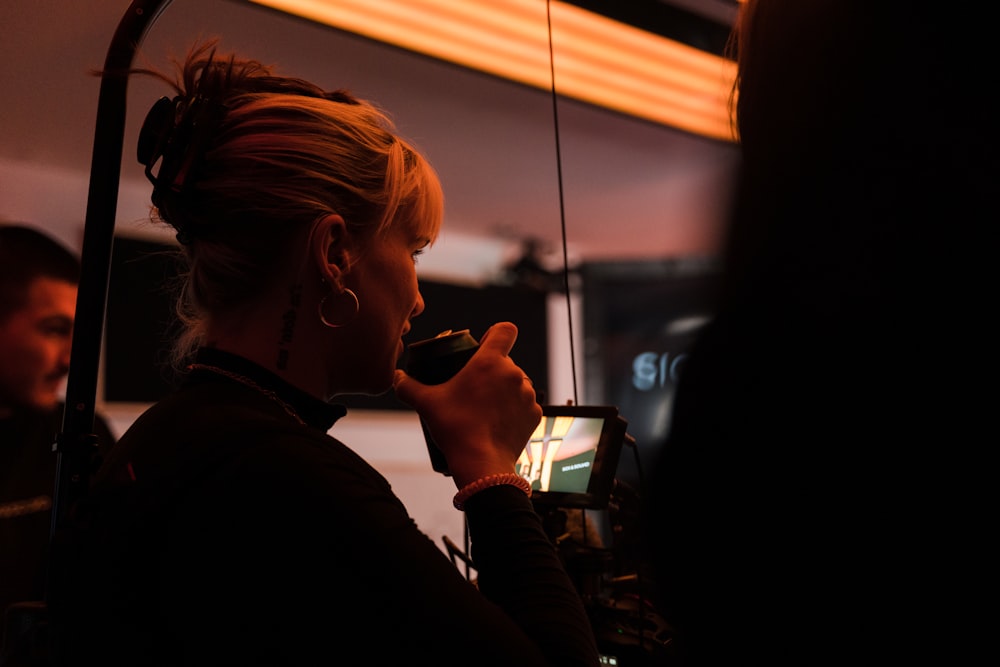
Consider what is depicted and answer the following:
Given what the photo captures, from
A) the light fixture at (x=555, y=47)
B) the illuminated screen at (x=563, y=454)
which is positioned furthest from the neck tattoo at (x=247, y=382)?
the light fixture at (x=555, y=47)

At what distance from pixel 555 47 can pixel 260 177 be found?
1612 mm

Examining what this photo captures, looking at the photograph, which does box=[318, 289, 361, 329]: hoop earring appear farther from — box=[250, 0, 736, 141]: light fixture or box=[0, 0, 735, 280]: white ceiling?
box=[250, 0, 736, 141]: light fixture

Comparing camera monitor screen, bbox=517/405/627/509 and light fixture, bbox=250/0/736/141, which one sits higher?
A: light fixture, bbox=250/0/736/141

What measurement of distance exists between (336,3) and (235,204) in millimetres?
1263

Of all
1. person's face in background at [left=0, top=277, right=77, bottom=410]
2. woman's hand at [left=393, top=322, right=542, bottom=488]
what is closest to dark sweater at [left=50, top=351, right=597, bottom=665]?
woman's hand at [left=393, top=322, right=542, bottom=488]

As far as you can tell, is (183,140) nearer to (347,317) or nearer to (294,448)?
(347,317)

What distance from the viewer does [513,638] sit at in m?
0.53

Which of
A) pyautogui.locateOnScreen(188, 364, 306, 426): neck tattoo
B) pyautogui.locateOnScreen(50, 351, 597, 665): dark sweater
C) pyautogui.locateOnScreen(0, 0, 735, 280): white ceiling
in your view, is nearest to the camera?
pyautogui.locateOnScreen(50, 351, 597, 665): dark sweater

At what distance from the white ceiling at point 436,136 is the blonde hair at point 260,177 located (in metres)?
0.27

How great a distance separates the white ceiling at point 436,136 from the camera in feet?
5.25

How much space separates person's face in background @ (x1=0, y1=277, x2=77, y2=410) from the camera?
66.6 inches

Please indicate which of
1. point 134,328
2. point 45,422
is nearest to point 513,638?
point 45,422

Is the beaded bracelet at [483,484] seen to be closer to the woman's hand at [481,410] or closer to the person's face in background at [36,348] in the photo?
the woman's hand at [481,410]

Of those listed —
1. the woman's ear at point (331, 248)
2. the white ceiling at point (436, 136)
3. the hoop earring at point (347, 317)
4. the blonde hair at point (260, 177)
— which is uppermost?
the white ceiling at point (436, 136)
